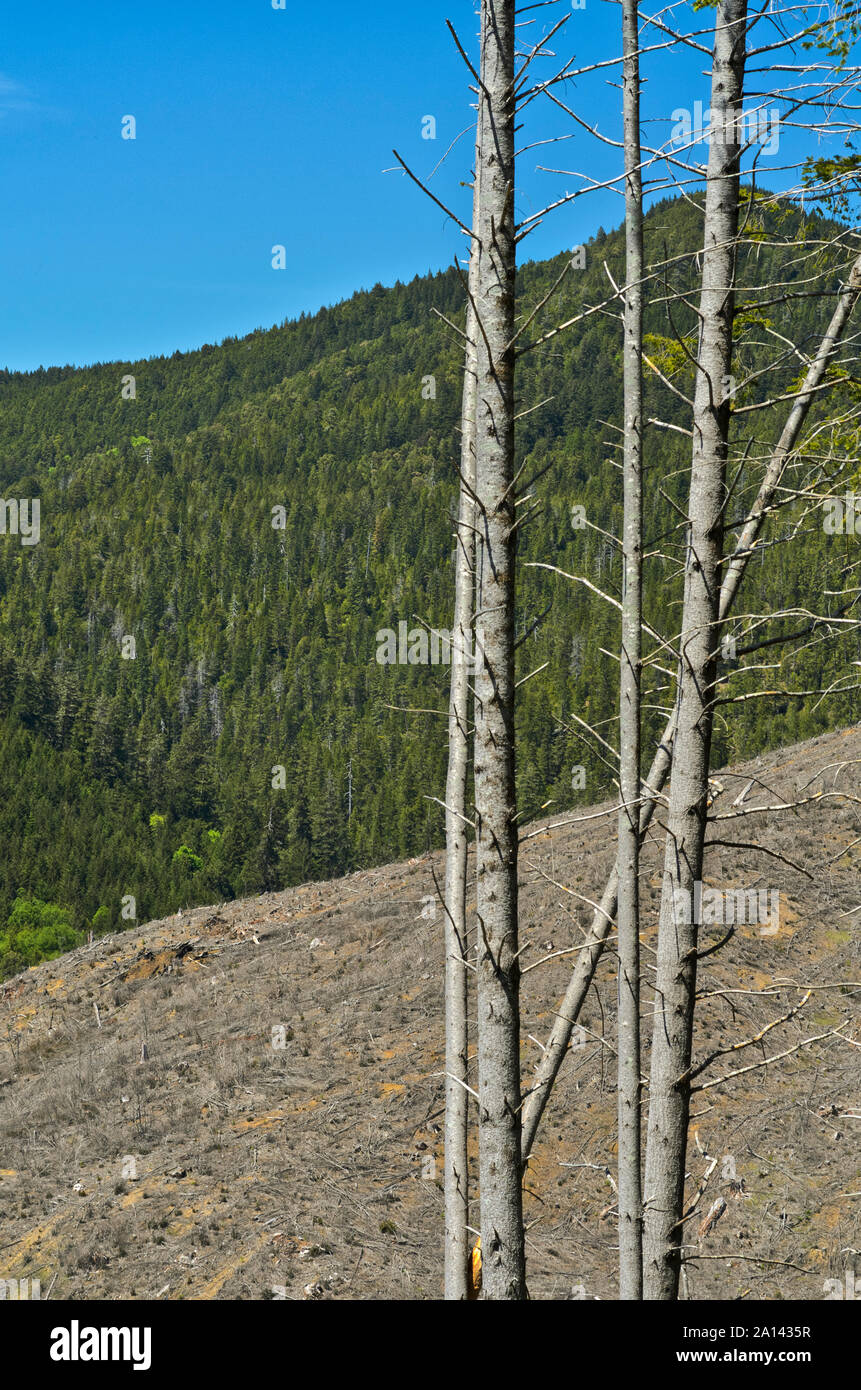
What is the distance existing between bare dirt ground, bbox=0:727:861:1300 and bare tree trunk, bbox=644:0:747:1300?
334mm

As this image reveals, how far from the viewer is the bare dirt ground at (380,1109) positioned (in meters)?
9.82

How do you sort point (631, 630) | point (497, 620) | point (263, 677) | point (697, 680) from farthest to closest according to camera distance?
point (263, 677) < point (631, 630) < point (697, 680) < point (497, 620)

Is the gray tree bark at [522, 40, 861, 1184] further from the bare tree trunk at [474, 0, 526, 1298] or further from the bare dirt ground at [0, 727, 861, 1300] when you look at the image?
the bare tree trunk at [474, 0, 526, 1298]

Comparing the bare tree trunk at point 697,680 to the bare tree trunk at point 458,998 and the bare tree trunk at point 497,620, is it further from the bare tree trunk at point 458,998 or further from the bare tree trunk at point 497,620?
the bare tree trunk at point 458,998

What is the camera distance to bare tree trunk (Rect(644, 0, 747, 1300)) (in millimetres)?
5082

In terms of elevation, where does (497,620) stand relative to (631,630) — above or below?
below

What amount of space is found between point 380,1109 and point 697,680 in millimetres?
10029

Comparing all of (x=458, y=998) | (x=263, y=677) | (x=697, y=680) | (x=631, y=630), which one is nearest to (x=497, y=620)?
(x=697, y=680)

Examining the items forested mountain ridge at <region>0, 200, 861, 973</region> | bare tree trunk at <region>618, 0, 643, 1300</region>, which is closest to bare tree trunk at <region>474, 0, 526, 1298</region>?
bare tree trunk at <region>618, 0, 643, 1300</region>

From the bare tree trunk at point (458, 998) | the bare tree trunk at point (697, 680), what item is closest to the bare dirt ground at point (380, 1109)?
the bare tree trunk at point (697, 680)

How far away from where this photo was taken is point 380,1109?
13.4 metres

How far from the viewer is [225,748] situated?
426ft

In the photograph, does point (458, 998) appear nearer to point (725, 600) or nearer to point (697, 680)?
point (697, 680)

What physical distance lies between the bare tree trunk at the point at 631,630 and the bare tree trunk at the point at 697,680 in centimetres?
49
